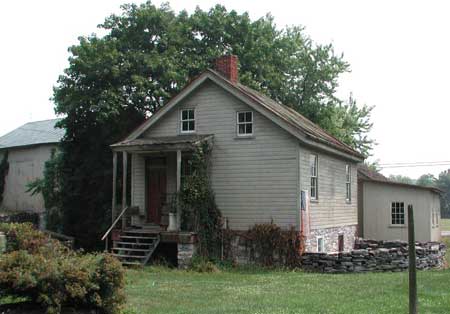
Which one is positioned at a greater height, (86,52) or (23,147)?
(86,52)

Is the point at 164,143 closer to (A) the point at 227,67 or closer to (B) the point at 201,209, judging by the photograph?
(B) the point at 201,209

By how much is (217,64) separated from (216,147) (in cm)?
391

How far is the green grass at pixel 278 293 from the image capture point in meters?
11.3

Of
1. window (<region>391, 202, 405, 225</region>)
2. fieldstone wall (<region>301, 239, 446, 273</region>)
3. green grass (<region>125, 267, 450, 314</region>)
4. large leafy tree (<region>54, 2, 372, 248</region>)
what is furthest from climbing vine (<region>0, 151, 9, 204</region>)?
fieldstone wall (<region>301, 239, 446, 273</region>)

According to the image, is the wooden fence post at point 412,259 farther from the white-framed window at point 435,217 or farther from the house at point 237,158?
the white-framed window at point 435,217

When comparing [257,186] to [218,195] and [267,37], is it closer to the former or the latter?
[218,195]

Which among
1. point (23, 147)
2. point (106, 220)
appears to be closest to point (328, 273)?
point (106, 220)

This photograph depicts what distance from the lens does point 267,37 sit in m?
34.3

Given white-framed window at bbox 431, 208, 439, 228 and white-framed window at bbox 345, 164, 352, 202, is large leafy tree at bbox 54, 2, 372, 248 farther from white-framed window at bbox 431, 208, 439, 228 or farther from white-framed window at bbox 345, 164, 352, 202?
white-framed window at bbox 431, 208, 439, 228

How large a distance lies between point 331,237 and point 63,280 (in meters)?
17.5

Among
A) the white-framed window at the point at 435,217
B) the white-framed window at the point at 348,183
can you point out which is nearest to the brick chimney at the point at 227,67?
the white-framed window at the point at 348,183

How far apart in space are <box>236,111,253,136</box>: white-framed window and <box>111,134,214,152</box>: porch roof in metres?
1.13

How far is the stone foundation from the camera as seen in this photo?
72.7 ft

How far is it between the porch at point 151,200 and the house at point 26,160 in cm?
1490
